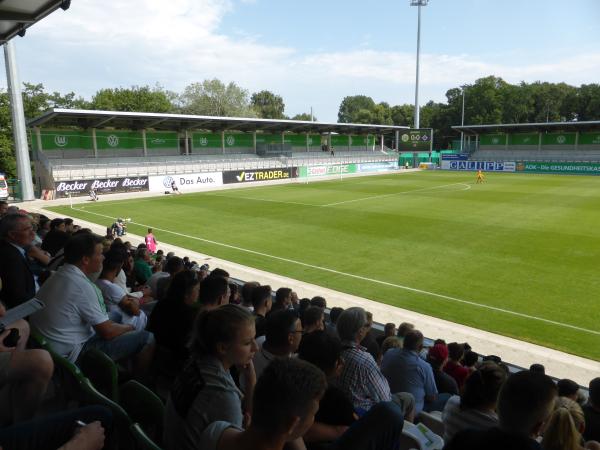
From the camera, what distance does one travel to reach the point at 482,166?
6112cm

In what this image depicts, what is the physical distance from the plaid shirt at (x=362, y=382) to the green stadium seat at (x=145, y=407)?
1488 mm

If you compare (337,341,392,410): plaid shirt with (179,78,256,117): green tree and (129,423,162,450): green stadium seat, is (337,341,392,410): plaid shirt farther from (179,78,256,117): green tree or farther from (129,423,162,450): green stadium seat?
(179,78,256,117): green tree

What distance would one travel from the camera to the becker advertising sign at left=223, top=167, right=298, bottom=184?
→ 45.5m

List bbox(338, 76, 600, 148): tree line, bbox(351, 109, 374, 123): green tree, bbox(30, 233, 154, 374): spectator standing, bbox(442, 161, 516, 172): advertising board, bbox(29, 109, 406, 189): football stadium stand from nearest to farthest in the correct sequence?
bbox(30, 233, 154, 374): spectator standing → bbox(29, 109, 406, 189): football stadium stand → bbox(442, 161, 516, 172): advertising board → bbox(338, 76, 600, 148): tree line → bbox(351, 109, 374, 123): green tree

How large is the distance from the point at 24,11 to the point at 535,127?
67819 millimetres

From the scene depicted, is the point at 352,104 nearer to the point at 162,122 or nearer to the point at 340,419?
the point at 162,122

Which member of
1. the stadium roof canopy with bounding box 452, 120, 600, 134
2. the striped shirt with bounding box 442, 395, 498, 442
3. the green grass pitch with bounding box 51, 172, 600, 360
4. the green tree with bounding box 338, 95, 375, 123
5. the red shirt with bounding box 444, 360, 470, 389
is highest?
the green tree with bounding box 338, 95, 375, 123

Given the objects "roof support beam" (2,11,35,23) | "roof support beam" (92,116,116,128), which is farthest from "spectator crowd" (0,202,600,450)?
"roof support beam" (92,116,116,128)

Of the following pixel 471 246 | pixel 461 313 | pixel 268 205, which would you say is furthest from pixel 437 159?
pixel 461 313

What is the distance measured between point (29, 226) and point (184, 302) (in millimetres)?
2594

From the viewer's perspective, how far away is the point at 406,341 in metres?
5.09

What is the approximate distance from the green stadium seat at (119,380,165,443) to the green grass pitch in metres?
8.82

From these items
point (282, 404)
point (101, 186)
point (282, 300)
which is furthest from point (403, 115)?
point (282, 404)

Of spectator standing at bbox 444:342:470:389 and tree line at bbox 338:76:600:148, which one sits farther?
tree line at bbox 338:76:600:148
